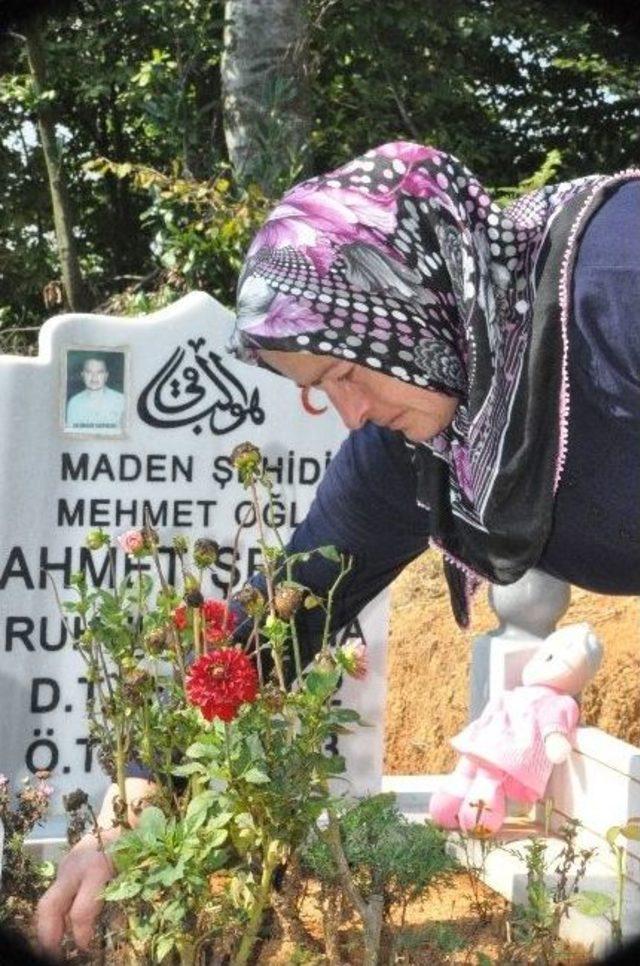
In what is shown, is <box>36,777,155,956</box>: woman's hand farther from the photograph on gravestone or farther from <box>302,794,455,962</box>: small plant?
the photograph on gravestone

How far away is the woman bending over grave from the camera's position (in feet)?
5.69

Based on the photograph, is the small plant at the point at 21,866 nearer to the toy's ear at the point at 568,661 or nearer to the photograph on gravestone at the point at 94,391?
the photograph on gravestone at the point at 94,391

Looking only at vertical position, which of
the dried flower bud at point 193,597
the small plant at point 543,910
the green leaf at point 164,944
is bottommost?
the small plant at point 543,910

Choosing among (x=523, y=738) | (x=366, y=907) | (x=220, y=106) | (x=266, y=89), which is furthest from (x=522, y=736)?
(x=220, y=106)

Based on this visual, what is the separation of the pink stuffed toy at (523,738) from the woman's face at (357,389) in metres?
1.52

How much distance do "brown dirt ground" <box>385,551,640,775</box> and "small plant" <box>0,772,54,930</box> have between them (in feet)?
7.24

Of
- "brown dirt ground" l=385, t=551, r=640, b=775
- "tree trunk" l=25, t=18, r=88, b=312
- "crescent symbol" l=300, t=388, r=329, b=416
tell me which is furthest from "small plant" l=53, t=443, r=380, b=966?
"tree trunk" l=25, t=18, r=88, b=312

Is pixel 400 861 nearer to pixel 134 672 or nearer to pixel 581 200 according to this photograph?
pixel 134 672

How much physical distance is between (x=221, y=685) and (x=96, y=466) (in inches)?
69.4

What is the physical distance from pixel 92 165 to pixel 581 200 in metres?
5.43

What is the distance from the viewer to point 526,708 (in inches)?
129

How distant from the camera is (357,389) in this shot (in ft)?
5.96

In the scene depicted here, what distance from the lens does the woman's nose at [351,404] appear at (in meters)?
1.82

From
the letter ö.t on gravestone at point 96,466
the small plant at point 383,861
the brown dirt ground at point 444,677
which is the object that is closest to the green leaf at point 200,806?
the small plant at point 383,861
